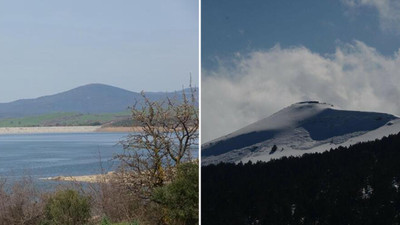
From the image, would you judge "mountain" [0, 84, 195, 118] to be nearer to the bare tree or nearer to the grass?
the grass

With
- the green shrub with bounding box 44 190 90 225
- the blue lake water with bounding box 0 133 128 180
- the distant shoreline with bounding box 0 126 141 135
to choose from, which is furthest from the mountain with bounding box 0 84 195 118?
the green shrub with bounding box 44 190 90 225

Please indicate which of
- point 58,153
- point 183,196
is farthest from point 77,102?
point 183,196

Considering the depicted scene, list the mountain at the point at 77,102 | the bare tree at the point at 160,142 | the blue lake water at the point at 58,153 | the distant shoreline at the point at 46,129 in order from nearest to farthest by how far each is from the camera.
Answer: the bare tree at the point at 160,142 < the blue lake water at the point at 58,153 < the distant shoreline at the point at 46,129 < the mountain at the point at 77,102

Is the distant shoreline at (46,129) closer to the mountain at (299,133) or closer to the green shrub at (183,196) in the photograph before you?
the green shrub at (183,196)

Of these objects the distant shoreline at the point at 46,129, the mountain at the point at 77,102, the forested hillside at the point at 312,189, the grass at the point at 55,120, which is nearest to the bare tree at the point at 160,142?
the forested hillside at the point at 312,189

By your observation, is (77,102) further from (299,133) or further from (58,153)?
(299,133)

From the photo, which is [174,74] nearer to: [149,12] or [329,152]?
[149,12]
